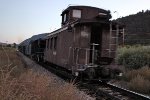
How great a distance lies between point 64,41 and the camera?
19828 mm

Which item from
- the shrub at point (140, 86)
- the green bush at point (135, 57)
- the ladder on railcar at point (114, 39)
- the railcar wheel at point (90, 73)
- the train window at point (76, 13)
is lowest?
the shrub at point (140, 86)

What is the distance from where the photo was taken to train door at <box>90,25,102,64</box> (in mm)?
17406

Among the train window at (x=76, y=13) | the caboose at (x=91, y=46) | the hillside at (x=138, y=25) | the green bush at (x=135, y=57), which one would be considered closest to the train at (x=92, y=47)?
the caboose at (x=91, y=46)

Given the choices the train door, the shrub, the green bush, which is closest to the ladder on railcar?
the train door

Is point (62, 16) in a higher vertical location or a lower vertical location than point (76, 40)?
higher

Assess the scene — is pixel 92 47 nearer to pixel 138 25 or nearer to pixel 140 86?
pixel 140 86

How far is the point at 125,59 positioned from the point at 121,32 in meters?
8.90

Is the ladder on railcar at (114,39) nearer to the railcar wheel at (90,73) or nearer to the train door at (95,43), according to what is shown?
the train door at (95,43)

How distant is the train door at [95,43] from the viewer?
17.4 metres

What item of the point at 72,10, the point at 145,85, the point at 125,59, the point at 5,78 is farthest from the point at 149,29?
the point at 5,78

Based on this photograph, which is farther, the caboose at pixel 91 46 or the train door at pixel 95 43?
the train door at pixel 95 43

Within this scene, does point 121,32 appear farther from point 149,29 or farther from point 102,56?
point 149,29

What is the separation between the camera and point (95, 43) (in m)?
18.8

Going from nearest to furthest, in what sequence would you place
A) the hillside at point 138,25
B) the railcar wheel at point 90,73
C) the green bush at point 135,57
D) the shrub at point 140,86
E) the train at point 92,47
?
the shrub at point 140,86 < the railcar wheel at point 90,73 < the train at point 92,47 < the green bush at point 135,57 < the hillside at point 138,25
